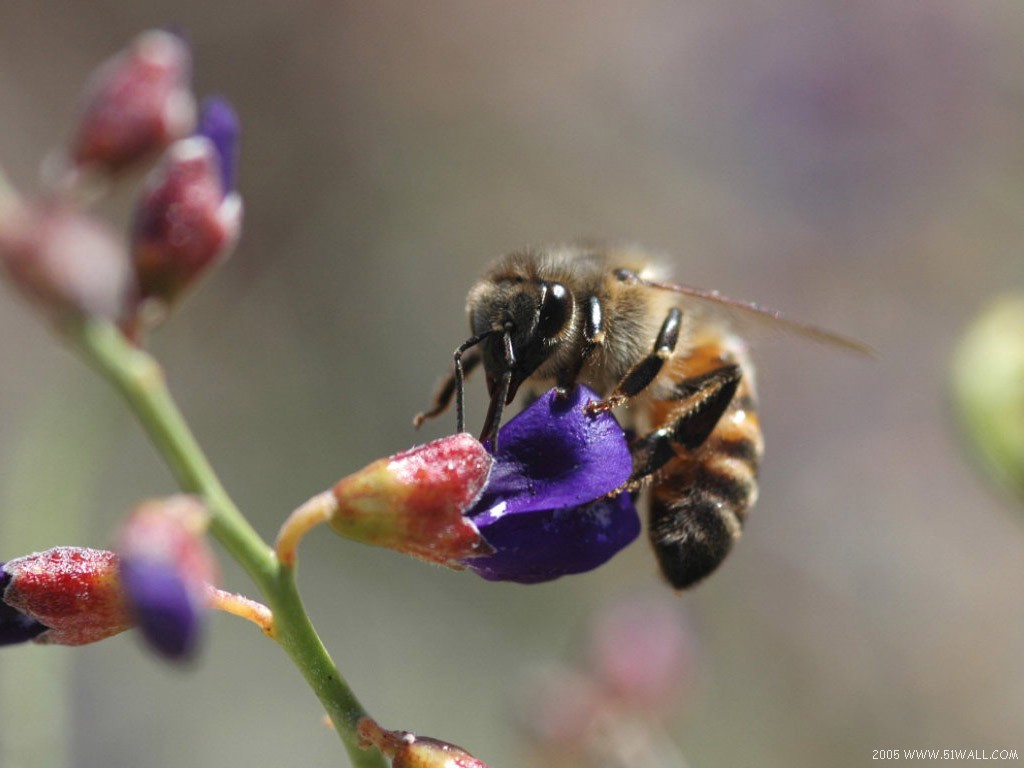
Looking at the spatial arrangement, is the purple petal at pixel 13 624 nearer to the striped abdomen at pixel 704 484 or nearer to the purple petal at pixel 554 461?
the purple petal at pixel 554 461

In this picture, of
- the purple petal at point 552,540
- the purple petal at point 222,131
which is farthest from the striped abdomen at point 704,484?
the purple petal at point 222,131

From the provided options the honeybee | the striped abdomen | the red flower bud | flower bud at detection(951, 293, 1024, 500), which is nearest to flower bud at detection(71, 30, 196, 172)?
the red flower bud

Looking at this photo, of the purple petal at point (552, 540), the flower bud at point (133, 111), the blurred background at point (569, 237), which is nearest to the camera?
the flower bud at point (133, 111)

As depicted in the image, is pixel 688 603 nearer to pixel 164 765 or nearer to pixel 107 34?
pixel 164 765

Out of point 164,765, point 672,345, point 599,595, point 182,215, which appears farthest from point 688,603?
point 182,215

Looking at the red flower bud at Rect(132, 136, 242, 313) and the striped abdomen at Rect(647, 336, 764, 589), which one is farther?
the striped abdomen at Rect(647, 336, 764, 589)

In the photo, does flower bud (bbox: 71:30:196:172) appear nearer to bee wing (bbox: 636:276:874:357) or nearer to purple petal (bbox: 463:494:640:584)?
purple petal (bbox: 463:494:640:584)

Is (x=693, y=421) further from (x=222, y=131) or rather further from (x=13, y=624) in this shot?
(x=13, y=624)

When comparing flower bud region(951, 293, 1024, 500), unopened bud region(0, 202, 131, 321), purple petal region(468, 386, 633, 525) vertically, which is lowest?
unopened bud region(0, 202, 131, 321)
